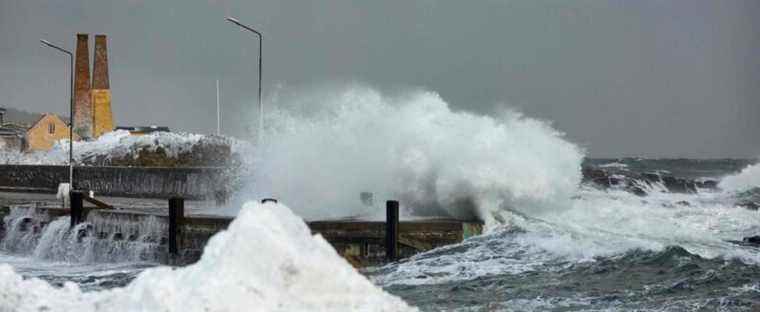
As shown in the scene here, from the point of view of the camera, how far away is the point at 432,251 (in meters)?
19.8

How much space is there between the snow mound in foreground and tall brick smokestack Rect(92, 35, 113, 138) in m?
53.6

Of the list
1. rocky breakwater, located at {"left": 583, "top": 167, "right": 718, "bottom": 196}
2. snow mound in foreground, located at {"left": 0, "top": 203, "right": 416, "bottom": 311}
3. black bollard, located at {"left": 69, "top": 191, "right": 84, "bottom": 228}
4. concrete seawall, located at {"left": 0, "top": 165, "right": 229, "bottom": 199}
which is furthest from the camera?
rocky breakwater, located at {"left": 583, "top": 167, "right": 718, "bottom": 196}

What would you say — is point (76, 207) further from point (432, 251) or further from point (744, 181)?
point (744, 181)

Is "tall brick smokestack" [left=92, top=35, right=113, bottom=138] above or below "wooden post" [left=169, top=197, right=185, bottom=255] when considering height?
above

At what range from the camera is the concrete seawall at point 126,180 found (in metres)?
36.2

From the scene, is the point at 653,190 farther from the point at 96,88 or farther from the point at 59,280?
the point at 59,280

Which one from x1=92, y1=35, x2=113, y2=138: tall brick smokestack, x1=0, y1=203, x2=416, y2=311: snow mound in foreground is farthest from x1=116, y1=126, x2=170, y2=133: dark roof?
x1=0, y1=203, x2=416, y2=311: snow mound in foreground

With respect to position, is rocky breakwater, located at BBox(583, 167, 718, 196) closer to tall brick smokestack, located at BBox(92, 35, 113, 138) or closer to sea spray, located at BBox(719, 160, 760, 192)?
sea spray, located at BBox(719, 160, 760, 192)

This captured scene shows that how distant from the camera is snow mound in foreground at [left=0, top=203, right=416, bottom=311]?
6.25 meters

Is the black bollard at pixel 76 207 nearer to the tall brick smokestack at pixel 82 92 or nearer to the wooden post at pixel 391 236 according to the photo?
the wooden post at pixel 391 236

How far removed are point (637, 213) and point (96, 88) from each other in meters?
35.7

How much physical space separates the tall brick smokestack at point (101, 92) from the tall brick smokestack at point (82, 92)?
311 mm

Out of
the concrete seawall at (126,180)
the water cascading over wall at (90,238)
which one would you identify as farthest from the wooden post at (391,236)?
the concrete seawall at (126,180)

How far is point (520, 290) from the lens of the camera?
50.9ft
